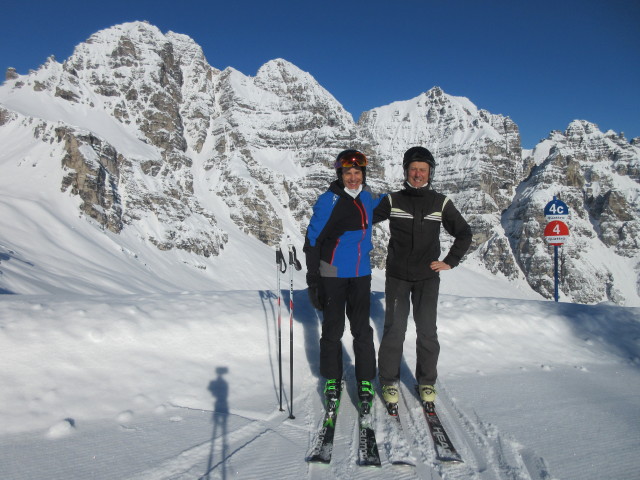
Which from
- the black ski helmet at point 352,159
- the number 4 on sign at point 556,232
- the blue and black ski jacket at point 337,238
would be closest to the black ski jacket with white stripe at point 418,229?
the blue and black ski jacket at point 337,238

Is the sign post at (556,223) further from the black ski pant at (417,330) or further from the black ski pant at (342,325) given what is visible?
the black ski pant at (342,325)

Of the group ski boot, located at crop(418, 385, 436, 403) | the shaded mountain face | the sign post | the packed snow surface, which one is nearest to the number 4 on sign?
the sign post

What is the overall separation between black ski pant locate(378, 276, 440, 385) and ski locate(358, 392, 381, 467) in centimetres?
42

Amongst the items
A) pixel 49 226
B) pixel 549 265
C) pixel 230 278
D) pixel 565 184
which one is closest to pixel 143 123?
pixel 230 278

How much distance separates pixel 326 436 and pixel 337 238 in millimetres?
1823

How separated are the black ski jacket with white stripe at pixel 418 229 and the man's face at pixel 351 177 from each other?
1.25 ft

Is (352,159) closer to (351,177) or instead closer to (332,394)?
(351,177)

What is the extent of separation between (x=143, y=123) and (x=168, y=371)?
10018 centimetres

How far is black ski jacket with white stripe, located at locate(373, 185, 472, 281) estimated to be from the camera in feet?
13.1

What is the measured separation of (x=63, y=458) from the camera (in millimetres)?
2793

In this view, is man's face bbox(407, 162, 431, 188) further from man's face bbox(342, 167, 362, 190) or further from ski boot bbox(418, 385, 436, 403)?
ski boot bbox(418, 385, 436, 403)

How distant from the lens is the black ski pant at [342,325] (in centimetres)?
386

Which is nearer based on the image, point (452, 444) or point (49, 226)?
point (452, 444)

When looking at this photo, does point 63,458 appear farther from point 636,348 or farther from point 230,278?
point 230,278
